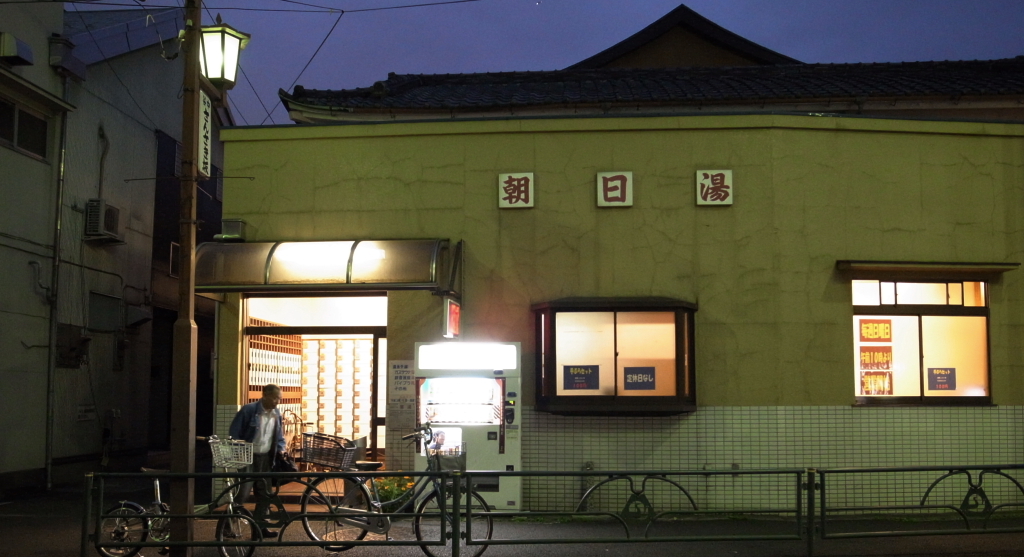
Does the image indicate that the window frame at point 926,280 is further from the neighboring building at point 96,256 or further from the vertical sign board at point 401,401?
the neighboring building at point 96,256

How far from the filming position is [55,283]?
15305 mm

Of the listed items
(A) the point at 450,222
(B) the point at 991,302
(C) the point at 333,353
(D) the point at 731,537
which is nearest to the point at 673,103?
(A) the point at 450,222

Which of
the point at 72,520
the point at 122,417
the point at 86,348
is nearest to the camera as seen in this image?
the point at 72,520

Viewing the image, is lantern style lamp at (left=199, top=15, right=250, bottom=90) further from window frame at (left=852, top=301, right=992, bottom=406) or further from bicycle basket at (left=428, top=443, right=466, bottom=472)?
window frame at (left=852, top=301, right=992, bottom=406)

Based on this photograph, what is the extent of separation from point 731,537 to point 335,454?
440 centimetres

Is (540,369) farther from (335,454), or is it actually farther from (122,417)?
(122,417)

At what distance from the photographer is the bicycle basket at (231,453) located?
952 cm

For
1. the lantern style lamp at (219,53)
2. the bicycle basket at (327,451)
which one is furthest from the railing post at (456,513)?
the lantern style lamp at (219,53)

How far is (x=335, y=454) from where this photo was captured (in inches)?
400

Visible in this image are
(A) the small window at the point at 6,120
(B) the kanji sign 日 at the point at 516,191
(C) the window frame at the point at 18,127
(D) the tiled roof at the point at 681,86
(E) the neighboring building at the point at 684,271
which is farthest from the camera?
(D) the tiled roof at the point at 681,86

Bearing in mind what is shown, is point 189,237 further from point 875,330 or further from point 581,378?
point 875,330

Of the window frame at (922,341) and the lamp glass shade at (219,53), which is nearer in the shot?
the lamp glass shade at (219,53)

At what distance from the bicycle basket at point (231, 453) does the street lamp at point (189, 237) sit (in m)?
0.33

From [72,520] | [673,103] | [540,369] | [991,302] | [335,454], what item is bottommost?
[72,520]
